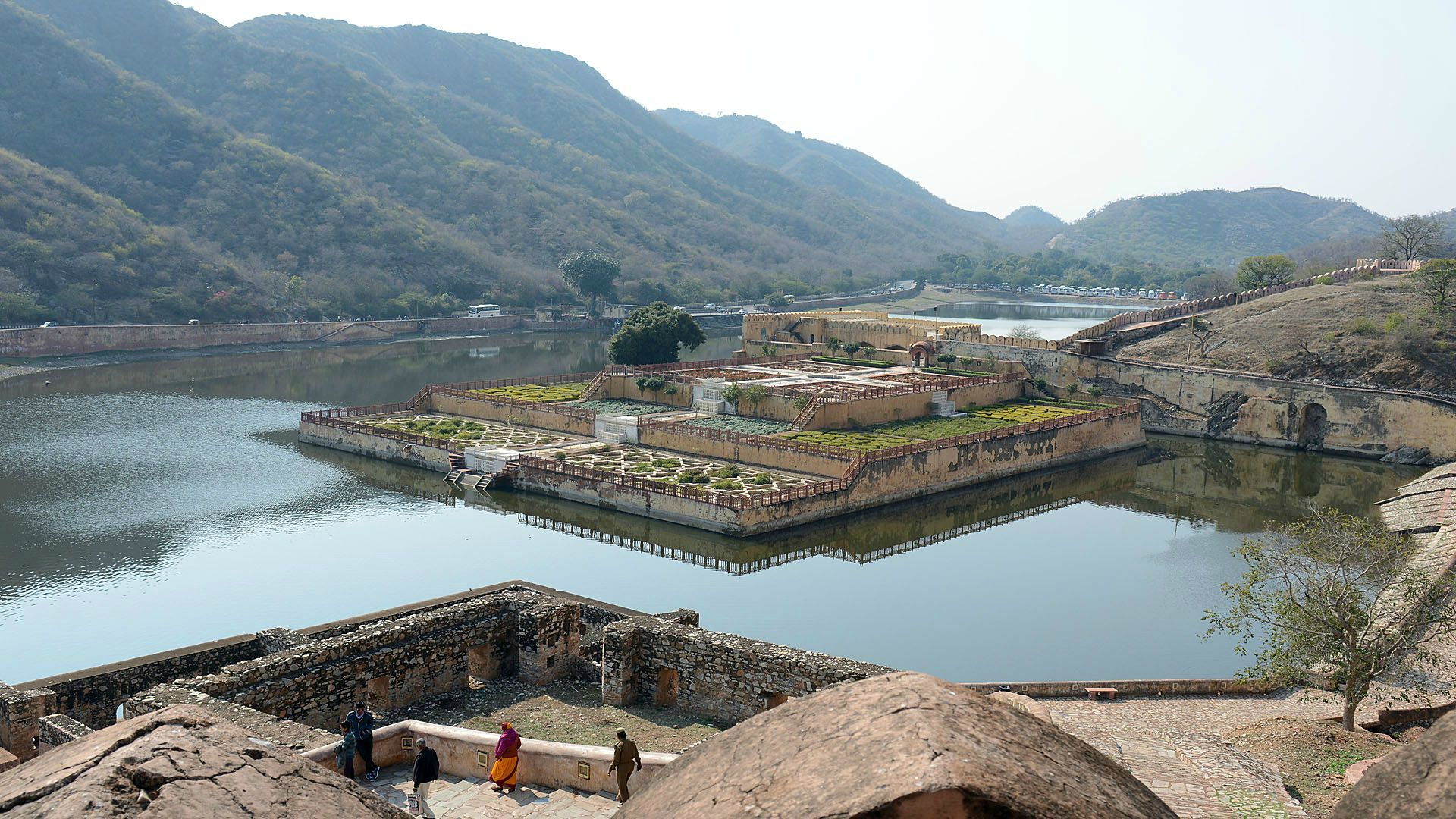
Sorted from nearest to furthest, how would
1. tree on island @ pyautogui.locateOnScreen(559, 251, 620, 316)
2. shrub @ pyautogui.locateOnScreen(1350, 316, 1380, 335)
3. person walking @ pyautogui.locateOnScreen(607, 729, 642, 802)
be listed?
person walking @ pyautogui.locateOnScreen(607, 729, 642, 802) → shrub @ pyautogui.locateOnScreen(1350, 316, 1380, 335) → tree on island @ pyautogui.locateOnScreen(559, 251, 620, 316)

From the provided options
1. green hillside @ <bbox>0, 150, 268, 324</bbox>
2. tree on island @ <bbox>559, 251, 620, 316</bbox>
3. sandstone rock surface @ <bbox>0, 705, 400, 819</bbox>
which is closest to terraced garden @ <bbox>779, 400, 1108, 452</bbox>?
sandstone rock surface @ <bbox>0, 705, 400, 819</bbox>

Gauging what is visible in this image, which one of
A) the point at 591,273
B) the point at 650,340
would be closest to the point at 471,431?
the point at 650,340

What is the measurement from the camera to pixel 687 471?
3516cm

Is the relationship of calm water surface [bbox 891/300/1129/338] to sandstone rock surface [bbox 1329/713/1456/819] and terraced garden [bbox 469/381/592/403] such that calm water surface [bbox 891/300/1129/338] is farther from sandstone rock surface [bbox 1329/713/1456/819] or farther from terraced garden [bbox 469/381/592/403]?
sandstone rock surface [bbox 1329/713/1456/819]

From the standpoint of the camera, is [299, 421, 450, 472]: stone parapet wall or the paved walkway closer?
the paved walkway

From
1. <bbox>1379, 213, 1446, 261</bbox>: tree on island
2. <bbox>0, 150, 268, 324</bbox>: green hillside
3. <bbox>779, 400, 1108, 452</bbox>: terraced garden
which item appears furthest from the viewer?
<bbox>1379, 213, 1446, 261</bbox>: tree on island

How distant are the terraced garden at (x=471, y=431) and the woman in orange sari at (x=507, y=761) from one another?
1147 inches

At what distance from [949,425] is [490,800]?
114 ft

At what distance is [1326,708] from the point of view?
1738 cm

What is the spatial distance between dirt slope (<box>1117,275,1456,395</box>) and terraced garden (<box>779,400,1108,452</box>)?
27.5 feet

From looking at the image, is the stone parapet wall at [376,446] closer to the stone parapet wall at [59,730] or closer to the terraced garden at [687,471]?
the terraced garden at [687,471]

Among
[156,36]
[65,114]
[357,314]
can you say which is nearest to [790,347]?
[357,314]

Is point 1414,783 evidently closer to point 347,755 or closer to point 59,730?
point 347,755

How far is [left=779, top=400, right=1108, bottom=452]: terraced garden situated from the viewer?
39.0 meters
